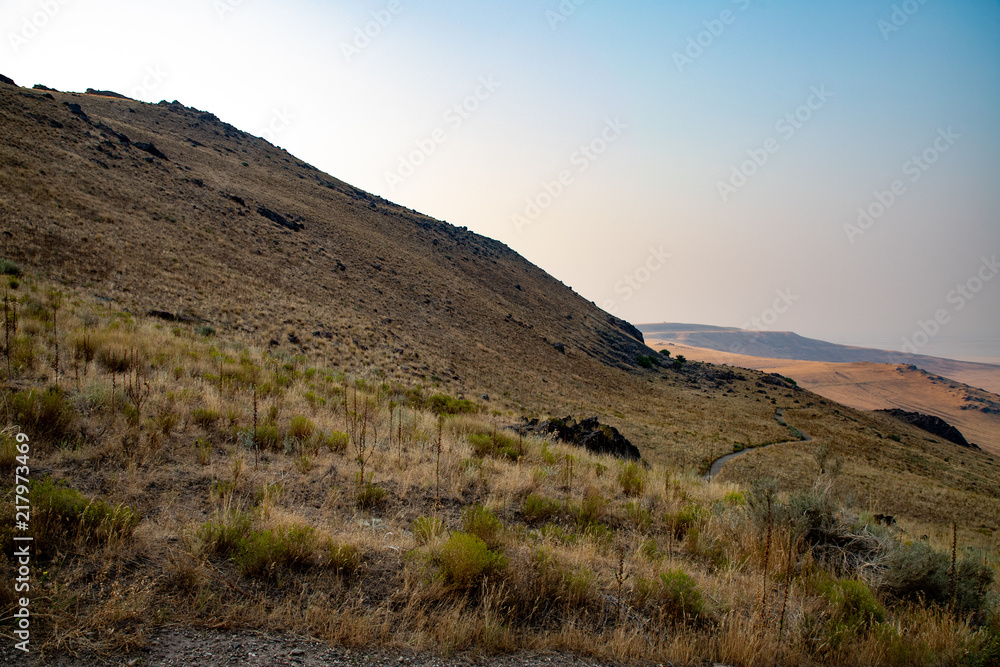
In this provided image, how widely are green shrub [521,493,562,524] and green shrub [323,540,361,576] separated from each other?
2.51 m

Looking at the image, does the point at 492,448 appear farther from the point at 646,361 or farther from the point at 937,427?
the point at 937,427

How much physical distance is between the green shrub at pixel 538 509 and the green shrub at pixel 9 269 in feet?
66.0

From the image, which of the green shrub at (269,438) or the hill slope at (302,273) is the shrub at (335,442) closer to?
the green shrub at (269,438)

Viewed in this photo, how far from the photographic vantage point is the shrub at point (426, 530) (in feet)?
15.2

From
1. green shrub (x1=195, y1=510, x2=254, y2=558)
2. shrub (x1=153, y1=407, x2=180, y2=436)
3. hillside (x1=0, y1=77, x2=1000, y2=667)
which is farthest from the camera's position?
shrub (x1=153, y1=407, x2=180, y2=436)

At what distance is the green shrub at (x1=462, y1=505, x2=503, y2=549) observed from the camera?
472 centimetres

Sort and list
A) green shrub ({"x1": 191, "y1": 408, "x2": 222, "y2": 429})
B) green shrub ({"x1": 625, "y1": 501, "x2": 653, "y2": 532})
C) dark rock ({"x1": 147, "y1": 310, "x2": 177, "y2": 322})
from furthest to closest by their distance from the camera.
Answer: dark rock ({"x1": 147, "y1": 310, "x2": 177, "y2": 322})
green shrub ({"x1": 191, "y1": 408, "x2": 222, "y2": 429})
green shrub ({"x1": 625, "y1": 501, "x2": 653, "y2": 532})

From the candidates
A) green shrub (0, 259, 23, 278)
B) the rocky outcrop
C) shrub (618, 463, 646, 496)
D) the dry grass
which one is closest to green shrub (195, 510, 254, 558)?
the dry grass

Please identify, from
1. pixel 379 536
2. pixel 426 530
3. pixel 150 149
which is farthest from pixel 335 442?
pixel 150 149

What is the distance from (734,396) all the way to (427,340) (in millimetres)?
51259

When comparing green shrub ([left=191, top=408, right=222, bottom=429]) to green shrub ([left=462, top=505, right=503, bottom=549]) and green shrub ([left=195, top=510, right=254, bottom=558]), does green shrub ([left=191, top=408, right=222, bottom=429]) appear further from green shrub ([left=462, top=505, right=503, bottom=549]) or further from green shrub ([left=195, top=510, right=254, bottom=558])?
green shrub ([left=462, top=505, right=503, bottom=549])

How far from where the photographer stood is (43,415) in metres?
5.40

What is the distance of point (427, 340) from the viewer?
38.8 m

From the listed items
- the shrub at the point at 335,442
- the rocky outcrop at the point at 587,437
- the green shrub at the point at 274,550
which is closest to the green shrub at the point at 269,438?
the shrub at the point at 335,442
